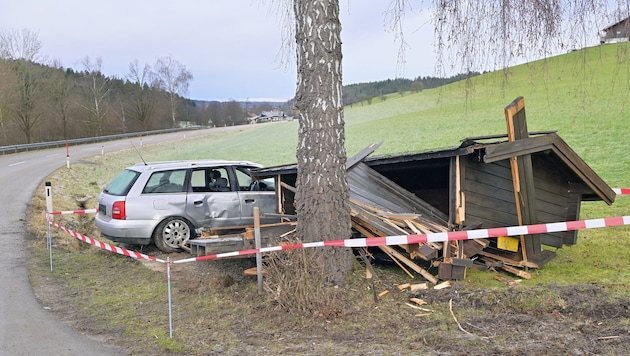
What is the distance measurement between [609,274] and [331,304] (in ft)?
14.1

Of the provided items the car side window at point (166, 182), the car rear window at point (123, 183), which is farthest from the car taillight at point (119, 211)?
the car side window at point (166, 182)

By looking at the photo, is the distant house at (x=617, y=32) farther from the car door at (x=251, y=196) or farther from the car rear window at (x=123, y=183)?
the car rear window at (x=123, y=183)

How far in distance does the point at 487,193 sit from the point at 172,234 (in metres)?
5.40

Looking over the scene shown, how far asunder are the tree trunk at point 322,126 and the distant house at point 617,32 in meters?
2.77

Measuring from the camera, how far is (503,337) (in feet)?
16.2

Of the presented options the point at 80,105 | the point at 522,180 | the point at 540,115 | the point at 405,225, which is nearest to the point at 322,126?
the point at 405,225

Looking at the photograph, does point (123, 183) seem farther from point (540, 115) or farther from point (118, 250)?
point (540, 115)

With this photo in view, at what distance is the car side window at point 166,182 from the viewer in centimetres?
974

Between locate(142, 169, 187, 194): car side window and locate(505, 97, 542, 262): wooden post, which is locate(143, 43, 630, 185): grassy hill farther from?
locate(142, 169, 187, 194): car side window

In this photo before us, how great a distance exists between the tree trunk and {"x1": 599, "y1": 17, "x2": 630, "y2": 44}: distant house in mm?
2772

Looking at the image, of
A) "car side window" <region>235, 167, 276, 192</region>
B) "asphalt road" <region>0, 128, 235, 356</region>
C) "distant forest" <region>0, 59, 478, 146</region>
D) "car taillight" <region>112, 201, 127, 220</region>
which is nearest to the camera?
"asphalt road" <region>0, 128, 235, 356</region>

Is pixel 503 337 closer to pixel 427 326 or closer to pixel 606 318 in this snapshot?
pixel 427 326

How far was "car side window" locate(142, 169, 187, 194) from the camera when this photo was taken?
9742 mm

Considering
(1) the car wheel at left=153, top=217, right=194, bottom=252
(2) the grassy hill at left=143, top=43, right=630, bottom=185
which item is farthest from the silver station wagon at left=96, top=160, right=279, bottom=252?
(2) the grassy hill at left=143, top=43, right=630, bottom=185
